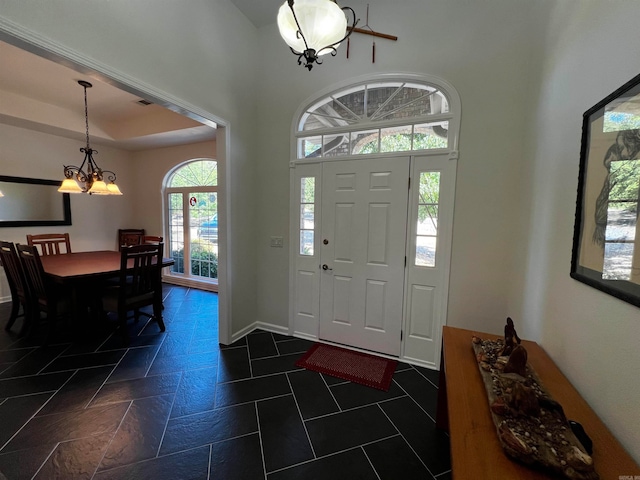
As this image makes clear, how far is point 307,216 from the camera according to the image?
2.90 meters

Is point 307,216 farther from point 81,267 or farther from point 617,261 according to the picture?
point 81,267

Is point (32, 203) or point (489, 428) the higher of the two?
point (32, 203)

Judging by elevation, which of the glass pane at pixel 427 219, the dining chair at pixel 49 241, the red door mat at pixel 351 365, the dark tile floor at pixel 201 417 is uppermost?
the glass pane at pixel 427 219

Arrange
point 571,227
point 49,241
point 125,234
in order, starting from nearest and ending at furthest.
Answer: point 571,227 < point 49,241 < point 125,234

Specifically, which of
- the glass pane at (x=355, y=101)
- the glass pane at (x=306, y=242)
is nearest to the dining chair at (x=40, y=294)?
the glass pane at (x=306, y=242)

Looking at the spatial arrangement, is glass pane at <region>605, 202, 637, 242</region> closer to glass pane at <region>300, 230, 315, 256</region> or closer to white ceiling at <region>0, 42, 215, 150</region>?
glass pane at <region>300, 230, 315, 256</region>

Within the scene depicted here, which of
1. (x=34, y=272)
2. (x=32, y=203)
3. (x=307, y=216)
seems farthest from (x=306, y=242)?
(x=32, y=203)

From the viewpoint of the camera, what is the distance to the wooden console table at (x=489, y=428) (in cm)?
76

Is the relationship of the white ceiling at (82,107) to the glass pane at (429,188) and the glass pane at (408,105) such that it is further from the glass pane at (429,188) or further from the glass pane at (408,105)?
the glass pane at (429,188)

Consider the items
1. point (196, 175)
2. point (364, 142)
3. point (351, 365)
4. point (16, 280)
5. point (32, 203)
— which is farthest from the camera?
point (196, 175)

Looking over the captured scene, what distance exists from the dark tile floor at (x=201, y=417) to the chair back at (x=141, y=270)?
0.61m

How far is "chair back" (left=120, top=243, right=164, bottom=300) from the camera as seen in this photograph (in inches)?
109

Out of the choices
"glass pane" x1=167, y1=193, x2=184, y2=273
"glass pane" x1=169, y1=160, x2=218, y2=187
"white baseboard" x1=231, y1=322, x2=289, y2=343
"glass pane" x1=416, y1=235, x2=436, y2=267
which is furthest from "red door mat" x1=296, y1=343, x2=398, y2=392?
"glass pane" x1=167, y1=193, x2=184, y2=273

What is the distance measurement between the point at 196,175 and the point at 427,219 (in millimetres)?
4534
